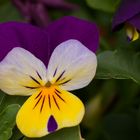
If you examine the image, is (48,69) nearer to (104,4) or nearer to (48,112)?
(48,112)

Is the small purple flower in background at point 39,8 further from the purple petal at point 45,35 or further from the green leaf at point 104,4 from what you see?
the purple petal at point 45,35

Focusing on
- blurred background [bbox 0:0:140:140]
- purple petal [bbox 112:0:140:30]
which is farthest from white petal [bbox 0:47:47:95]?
blurred background [bbox 0:0:140:140]

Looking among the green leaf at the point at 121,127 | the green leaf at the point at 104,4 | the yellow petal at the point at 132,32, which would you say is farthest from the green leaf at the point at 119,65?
the green leaf at the point at 121,127

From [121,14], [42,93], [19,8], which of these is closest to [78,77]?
[42,93]

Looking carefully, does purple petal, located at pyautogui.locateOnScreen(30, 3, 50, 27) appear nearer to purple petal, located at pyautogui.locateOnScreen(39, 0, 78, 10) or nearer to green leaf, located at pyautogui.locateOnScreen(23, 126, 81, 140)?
purple petal, located at pyautogui.locateOnScreen(39, 0, 78, 10)

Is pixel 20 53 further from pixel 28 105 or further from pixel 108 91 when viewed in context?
pixel 108 91

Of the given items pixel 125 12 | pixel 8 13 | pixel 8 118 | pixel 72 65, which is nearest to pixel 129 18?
pixel 125 12
